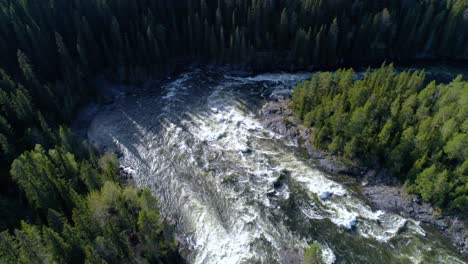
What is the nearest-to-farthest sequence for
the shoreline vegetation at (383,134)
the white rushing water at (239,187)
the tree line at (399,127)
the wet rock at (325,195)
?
the white rushing water at (239,187) → the shoreline vegetation at (383,134) → the tree line at (399,127) → the wet rock at (325,195)

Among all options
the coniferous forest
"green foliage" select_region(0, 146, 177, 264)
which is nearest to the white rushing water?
the coniferous forest

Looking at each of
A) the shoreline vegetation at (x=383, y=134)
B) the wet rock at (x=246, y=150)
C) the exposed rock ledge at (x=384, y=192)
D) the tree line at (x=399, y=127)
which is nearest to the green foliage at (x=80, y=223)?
the wet rock at (x=246, y=150)

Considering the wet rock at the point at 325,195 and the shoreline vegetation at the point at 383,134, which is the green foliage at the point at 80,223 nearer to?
the wet rock at the point at 325,195

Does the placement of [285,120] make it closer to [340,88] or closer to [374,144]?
[340,88]

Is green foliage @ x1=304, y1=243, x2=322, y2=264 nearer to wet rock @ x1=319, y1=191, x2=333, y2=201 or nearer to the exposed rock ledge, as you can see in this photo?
wet rock @ x1=319, y1=191, x2=333, y2=201

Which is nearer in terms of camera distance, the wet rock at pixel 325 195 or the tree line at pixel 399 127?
the tree line at pixel 399 127

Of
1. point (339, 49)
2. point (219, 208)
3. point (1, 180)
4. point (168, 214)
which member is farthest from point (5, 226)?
point (339, 49)
